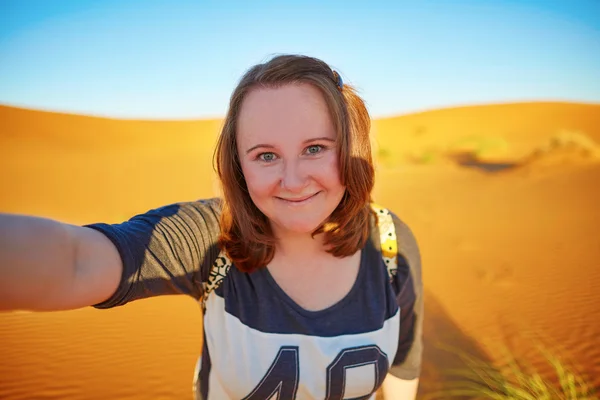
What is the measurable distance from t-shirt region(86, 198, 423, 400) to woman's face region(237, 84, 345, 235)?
25 centimetres

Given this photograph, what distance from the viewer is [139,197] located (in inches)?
477

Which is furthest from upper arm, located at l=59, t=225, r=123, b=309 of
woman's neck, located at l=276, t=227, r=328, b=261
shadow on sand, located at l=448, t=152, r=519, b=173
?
shadow on sand, located at l=448, t=152, r=519, b=173

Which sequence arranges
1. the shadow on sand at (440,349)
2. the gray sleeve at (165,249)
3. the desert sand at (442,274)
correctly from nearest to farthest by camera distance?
the gray sleeve at (165,249), the shadow on sand at (440,349), the desert sand at (442,274)

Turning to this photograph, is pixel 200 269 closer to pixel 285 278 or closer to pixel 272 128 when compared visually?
pixel 285 278

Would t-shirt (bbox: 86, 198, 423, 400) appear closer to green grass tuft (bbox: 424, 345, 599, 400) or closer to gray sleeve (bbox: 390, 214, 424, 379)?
gray sleeve (bbox: 390, 214, 424, 379)

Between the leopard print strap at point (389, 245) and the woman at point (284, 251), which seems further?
the leopard print strap at point (389, 245)

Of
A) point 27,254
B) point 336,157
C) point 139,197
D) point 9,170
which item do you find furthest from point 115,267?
point 9,170

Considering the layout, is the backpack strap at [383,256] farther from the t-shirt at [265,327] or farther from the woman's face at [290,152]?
the woman's face at [290,152]

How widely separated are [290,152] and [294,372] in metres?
0.76

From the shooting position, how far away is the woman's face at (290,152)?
4.35 ft

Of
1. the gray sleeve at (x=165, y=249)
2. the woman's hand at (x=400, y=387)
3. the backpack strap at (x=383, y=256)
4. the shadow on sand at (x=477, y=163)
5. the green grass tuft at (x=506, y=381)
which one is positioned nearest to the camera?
the gray sleeve at (x=165, y=249)

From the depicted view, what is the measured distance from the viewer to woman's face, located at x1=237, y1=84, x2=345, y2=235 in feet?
4.35

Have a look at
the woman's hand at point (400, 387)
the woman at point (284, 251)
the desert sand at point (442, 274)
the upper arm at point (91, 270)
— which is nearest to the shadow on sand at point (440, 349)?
the desert sand at point (442, 274)

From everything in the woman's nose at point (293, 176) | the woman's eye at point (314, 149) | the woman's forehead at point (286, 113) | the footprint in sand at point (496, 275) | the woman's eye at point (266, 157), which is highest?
the woman's forehead at point (286, 113)
